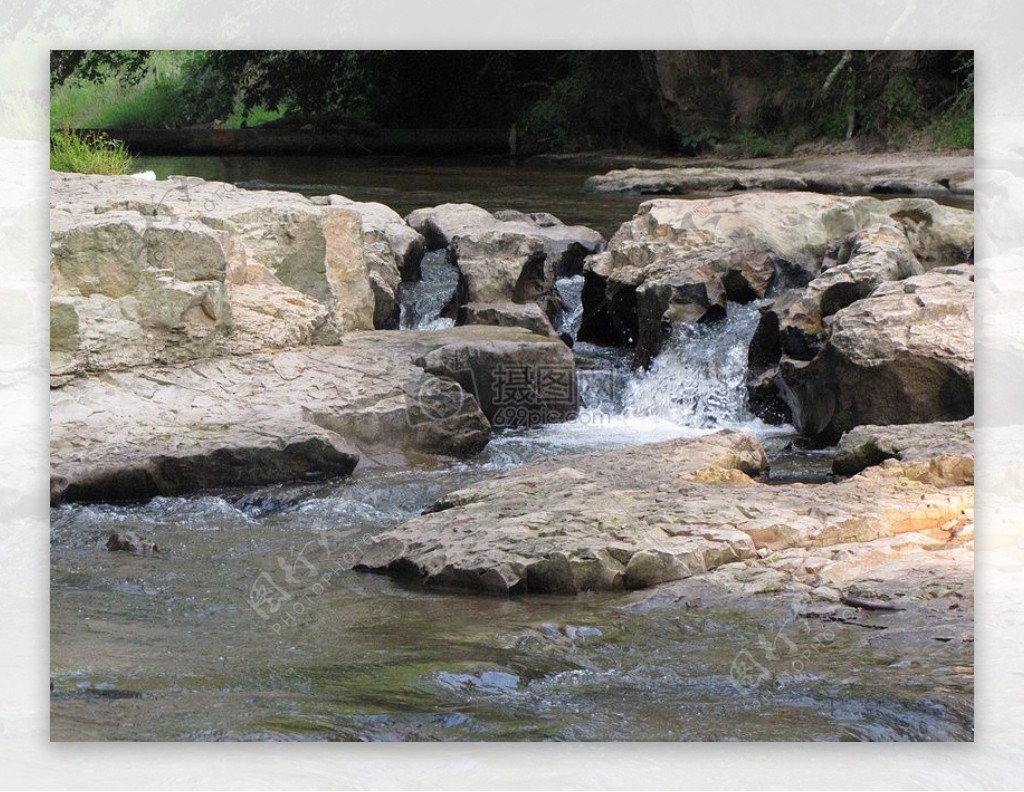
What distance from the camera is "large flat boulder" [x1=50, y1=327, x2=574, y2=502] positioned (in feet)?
18.1

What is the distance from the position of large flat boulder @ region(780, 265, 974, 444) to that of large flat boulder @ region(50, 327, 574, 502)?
1.37 m

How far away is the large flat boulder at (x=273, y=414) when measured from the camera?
551 centimetres

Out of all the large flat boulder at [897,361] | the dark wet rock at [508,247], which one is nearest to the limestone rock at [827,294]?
the large flat boulder at [897,361]

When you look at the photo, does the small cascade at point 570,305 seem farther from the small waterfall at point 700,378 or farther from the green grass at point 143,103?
the green grass at point 143,103

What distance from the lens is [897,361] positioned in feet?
21.0

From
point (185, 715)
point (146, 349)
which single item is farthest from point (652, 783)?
point (146, 349)

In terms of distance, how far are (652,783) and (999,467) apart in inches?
68.5

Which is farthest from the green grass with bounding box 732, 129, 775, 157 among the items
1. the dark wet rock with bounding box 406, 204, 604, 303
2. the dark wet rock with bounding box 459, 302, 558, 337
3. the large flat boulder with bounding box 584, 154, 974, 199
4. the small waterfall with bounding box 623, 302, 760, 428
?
the dark wet rock with bounding box 459, 302, 558, 337

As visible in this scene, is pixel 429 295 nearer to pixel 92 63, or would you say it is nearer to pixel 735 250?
pixel 735 250

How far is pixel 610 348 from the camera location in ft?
28.4

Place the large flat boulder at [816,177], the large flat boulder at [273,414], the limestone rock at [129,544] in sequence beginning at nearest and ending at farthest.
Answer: the limestone rock at [129,544], the large flat boulder at [273,414], the large flat boulder at [816,177]

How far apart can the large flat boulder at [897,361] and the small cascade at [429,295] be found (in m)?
2.80

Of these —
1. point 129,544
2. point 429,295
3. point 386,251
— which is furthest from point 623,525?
point 429,295

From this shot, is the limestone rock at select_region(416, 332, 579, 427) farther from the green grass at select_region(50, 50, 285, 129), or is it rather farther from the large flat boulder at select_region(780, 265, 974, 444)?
the green grass at select_region(50, 50, 285, 129)
